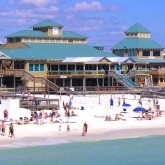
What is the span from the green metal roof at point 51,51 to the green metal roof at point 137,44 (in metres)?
9.85

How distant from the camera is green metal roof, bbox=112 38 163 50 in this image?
90.9m

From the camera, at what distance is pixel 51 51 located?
7812 centimetres

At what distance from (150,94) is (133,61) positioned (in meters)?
14.5

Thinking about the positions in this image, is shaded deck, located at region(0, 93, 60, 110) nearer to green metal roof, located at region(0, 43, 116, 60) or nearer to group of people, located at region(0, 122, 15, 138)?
group of people, located at region(0, 122, 15, 138)

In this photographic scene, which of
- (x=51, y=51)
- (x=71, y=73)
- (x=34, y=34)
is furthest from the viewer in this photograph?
(x=34, y=34)

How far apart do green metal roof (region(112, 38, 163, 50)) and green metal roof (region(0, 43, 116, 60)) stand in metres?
9.85

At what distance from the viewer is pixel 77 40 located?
84.2 meters

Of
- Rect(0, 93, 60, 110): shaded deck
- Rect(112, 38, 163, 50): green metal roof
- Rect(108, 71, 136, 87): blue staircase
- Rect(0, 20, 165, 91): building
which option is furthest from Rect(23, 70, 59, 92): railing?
Rect(112, 38, 163, 50): green metal roof

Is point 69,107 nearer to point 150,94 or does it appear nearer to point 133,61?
point 150,94

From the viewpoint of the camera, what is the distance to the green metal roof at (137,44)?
90944mm

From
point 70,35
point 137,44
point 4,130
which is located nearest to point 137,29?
point 137,44

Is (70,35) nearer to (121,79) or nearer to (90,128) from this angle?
(121,79)

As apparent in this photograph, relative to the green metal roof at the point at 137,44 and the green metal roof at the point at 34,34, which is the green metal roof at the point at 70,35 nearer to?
the green metal roof at the point at 34,34

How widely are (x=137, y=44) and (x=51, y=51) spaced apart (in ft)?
59.9
